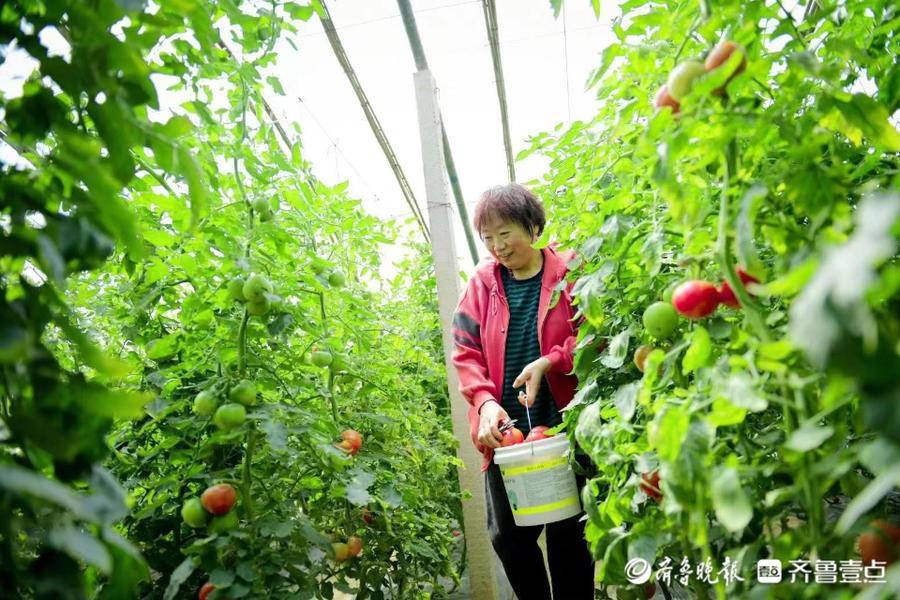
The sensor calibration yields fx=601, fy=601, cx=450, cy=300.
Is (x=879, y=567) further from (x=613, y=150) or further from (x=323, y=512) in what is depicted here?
(x=323, y=512)

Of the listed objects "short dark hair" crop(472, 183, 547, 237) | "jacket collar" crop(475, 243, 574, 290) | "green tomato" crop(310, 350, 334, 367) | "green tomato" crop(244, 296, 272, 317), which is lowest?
"green tomato" crop(310, 350, 334, 367)

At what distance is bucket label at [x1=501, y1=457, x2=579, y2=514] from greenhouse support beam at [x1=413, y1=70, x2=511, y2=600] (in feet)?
3.11

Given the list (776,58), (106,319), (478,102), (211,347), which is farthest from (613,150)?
(478,102)

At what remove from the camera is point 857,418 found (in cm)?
71

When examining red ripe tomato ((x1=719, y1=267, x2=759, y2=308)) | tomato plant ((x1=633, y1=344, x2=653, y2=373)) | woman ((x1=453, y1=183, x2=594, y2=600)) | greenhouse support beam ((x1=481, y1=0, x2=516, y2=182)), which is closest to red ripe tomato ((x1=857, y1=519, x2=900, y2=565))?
red ripe tomato ((x1=719, y1=267, x2=759, y2=308))

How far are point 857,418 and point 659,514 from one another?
297 millimetres

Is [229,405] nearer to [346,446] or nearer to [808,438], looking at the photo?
[346,446]

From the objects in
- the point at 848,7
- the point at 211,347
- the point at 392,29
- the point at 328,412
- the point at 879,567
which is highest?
the point at 392,29

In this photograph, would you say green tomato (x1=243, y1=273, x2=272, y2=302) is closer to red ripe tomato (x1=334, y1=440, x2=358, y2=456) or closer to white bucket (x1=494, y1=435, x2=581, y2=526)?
red ripe tomato (x1=334, y1=440, x2=358, y2=456)

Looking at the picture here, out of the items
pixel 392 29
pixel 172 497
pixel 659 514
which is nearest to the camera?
pixel 659 514

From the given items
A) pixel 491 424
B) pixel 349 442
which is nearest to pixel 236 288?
pixel 349 442

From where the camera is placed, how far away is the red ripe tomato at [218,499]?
1.12 meters

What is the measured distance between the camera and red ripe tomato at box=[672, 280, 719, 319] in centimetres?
73

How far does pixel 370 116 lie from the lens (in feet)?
14.0
